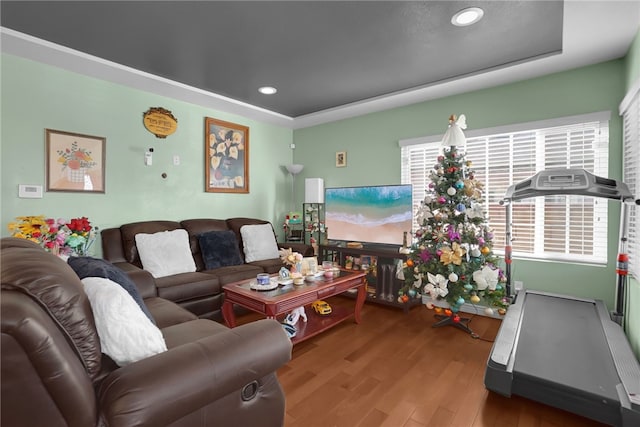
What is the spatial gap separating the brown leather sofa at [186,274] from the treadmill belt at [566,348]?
257cm

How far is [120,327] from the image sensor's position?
118 centimetres

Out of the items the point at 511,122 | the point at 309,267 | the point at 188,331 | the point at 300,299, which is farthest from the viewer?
the point at 511,122

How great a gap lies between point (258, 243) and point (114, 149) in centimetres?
196

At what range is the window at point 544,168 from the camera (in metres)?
2.92

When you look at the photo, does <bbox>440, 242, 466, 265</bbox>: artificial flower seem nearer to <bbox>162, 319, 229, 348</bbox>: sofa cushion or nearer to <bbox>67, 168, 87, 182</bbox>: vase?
<bbox>162, 319, 229, 348</bbox>: sofa cushion

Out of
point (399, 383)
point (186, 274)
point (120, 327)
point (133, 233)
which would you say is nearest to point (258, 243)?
point (186, 274)

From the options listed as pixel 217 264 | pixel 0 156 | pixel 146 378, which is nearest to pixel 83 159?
pixel 0 156

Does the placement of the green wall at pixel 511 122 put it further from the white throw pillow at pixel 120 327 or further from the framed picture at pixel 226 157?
the white throw pillow at pixel 120 327

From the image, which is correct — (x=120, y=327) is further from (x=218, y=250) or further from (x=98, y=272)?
(x=218, y=250)

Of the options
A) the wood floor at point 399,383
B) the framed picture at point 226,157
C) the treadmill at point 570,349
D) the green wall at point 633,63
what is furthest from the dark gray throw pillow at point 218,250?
the green wall at point 633,63

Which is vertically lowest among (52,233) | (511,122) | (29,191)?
(52,233)

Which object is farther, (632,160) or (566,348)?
(632,160)

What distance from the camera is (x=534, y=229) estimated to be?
10.7 feet

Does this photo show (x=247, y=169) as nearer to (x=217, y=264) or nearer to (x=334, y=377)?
(x=217, y=264)
